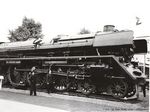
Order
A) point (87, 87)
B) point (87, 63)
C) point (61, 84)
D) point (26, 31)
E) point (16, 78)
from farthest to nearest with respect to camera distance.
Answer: point (26, 31), point (16, 78), point (61, 84), point (87, 87), point (87, 63)

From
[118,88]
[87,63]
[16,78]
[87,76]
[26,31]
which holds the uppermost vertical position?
[26,31]

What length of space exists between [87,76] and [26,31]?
83.7 feet

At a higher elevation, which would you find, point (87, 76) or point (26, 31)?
point (26, 31)

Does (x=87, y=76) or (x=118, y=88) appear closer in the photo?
(x=118, y=88)

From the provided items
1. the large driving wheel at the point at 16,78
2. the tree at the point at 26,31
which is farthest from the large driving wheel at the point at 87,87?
the tree at the point at 26,31

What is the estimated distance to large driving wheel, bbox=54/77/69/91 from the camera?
36.1 ft

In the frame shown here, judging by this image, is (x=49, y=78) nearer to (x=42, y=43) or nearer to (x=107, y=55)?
(x=42, y=43)

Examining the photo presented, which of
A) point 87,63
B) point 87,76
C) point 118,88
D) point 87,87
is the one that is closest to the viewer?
point 118,88

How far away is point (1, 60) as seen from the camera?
14086 millimetres

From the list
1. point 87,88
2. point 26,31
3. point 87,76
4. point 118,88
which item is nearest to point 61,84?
point 87,88

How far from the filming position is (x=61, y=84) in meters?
11.3

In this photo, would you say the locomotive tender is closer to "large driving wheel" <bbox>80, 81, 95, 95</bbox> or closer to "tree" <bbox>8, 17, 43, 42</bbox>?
"large driving wheel" <bbox>80, 81, 95, 95</bbox>

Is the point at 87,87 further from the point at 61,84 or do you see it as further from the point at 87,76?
the point at 61,84

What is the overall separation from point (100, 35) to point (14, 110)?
5.21m
